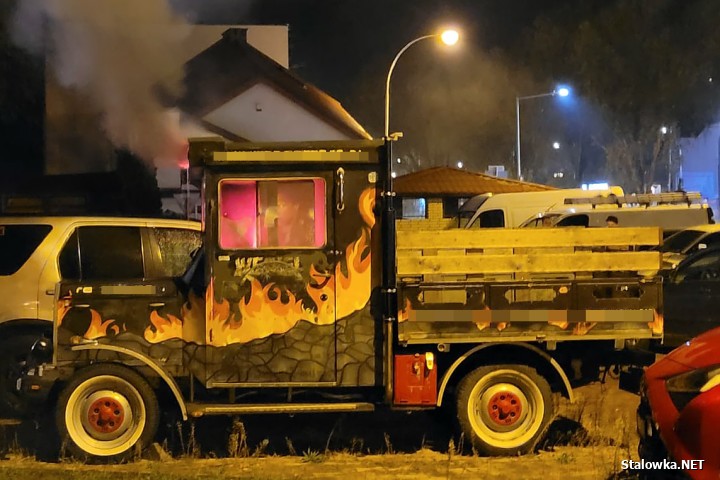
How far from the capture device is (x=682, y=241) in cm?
1168

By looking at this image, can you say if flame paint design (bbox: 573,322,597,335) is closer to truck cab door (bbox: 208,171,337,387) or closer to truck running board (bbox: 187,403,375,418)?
truck running board (bbox: 187,403,375,418)

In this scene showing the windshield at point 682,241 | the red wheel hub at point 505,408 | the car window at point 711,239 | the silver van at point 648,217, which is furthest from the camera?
the silver van at point 648,217

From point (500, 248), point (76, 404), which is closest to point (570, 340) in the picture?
point (500, 248)

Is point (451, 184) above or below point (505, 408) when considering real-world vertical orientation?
above

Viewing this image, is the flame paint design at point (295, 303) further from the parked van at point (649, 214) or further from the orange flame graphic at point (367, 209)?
the parked van at point (649, 214)

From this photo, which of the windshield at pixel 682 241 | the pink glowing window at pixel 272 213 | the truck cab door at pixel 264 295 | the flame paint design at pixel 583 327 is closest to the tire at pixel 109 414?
the truck cab door at pixel 264 295

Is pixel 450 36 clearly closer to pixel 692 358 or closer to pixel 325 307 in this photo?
pixel 325 307

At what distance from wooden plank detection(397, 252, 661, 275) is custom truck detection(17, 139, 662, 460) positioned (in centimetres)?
1

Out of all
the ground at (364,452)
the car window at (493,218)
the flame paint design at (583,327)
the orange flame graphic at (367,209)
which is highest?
the car window at (493,218)

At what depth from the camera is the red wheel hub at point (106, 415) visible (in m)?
5.74

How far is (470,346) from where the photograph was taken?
577cm

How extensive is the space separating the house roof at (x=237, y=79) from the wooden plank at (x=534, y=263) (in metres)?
20.0

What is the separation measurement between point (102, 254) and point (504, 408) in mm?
3960

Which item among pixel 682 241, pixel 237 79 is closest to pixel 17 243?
pixel 682 241
